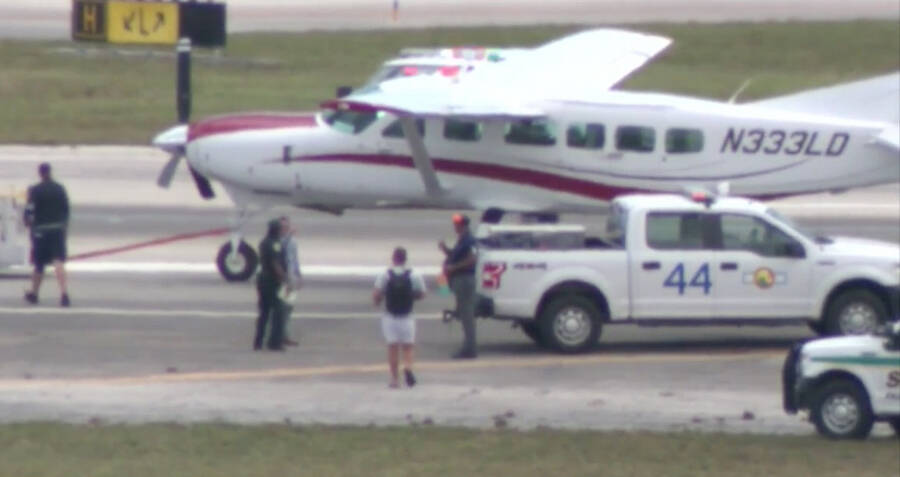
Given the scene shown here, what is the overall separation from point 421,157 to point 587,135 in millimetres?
2074

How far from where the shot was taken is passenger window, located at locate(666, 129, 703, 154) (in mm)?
26703

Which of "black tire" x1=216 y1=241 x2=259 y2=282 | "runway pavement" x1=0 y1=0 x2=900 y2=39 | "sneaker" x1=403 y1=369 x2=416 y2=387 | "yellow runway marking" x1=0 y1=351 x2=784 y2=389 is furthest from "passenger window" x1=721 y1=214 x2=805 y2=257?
"runway pavement" x1=0 y1=0 x2=900 y2=39

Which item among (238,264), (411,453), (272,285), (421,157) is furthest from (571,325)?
(238,264)

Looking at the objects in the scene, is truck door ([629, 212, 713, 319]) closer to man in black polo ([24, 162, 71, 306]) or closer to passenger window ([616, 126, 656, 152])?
passenger window ([616, 126, 656, 152])

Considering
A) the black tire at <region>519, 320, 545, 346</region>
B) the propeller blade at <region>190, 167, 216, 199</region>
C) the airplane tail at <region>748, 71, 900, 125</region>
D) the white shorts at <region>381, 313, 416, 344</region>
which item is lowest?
the black tire at <region>519, 320, 545, 346</region>

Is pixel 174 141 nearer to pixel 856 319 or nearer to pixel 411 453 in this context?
pixel 856 319

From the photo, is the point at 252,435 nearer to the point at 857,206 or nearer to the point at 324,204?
the point at 324,204

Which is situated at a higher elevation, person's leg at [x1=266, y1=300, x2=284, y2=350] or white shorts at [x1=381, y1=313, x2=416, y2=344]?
white shorts at [x1=381, y1=313, x2=416, y2=344]

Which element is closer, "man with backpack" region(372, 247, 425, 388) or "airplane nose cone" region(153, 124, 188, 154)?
"man with backpack" region(372, 247, 425, 388)

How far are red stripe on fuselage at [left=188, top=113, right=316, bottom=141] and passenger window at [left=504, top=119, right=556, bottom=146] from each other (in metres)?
2.51

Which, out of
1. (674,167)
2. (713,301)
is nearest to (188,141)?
(674,167)

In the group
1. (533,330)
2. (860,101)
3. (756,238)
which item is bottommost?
(533,330)

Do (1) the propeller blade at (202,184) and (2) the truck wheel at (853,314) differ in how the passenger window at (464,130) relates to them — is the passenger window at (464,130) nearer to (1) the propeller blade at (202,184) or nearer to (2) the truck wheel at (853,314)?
(1) the propeller blade at (202,184)

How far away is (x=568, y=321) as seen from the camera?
72.4ft
